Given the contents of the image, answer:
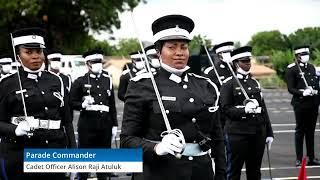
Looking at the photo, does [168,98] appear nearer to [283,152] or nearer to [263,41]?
[283,152]

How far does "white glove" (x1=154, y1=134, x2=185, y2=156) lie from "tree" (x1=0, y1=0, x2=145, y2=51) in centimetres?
3913

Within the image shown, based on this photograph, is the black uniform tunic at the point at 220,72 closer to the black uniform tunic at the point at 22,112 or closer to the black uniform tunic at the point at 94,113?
the black uniform tunic at the point at 94,113

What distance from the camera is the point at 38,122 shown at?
242 inches

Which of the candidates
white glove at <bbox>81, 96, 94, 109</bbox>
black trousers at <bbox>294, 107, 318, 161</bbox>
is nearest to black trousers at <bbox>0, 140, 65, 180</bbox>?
white glove at <bbox>81, 96, 94, 109</bbox>

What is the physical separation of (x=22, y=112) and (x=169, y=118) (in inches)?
78.1

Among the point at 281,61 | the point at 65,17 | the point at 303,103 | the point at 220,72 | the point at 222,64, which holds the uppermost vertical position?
the point at 65,17

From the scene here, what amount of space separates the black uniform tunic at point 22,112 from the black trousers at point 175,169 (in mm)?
1457

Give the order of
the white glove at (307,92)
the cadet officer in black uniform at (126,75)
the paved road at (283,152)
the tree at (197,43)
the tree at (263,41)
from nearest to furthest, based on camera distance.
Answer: the paved road at (283,152) → the white glove at (307,92) → the tree at (197,43) → the cadet officer in black uniform at (126,75) → the tree at (263,41)

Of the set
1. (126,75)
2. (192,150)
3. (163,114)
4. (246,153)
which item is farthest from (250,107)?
(126,75)

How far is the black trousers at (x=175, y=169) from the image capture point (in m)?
4.81

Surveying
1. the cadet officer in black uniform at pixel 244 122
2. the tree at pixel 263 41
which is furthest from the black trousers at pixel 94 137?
the tree at pixel 263 41

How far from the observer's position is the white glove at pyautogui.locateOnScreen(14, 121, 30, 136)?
6.00m

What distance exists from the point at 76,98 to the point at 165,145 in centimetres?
655

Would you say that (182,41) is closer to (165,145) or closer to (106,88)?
(165,145)
